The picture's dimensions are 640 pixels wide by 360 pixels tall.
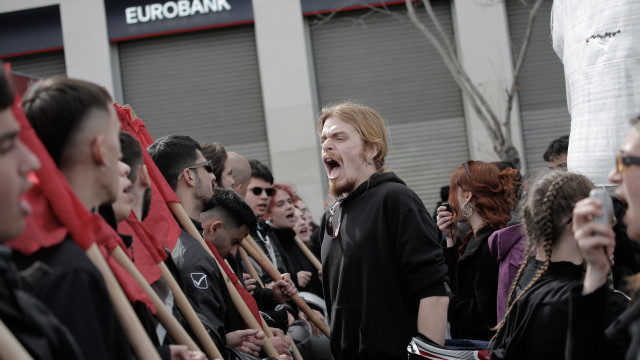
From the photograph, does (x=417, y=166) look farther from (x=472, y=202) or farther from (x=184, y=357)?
(x=184, y=357)

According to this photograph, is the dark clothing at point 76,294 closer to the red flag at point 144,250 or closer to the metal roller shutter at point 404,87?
the red flag at point 144,250

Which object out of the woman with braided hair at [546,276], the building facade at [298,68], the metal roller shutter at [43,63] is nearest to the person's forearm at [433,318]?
the woman with braided hair at [546,276]

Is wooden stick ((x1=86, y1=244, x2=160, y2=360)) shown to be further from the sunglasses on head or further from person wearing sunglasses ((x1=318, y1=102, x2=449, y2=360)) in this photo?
the sunglasses on head

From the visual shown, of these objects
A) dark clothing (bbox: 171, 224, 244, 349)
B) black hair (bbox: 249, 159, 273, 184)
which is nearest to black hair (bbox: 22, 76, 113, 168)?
dark clothing (bbox: 171, 224, 244, 349)

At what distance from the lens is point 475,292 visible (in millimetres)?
4211

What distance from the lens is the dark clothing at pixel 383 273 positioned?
337cm

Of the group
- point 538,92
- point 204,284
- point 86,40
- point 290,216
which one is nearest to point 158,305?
point 204,284

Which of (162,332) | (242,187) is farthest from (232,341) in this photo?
(242,187)

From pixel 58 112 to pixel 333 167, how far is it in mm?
1842

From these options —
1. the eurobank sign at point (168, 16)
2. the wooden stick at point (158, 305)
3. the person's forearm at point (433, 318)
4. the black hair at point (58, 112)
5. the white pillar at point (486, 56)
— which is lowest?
the person's forearm at point (433, 318)

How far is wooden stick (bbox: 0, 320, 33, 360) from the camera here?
5.50 feet

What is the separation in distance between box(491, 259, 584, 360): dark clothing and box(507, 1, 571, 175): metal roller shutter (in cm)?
1035

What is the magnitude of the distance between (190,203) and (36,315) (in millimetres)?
2199

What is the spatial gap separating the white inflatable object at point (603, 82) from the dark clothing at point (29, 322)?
250 centimetres
